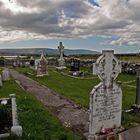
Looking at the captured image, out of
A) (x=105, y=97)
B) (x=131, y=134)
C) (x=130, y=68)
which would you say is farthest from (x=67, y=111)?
(x=130, y=68)

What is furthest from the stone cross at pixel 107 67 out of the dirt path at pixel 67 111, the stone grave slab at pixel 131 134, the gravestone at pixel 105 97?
the dirt path at pixel 67 111

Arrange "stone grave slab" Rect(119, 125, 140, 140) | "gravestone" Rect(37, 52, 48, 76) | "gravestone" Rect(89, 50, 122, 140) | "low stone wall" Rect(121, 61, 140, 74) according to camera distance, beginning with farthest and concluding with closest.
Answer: "gravestone" Rect(37, 52, 48, 76) < "low stone wall" Rect(121, 61, 140, 74) < "gravestone" Rect(89, 50, 122, 140) < "stone grave slab" Rect(119, 125, 140, 140)

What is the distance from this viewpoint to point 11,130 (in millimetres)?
8914

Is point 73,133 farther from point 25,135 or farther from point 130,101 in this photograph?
point 130,101

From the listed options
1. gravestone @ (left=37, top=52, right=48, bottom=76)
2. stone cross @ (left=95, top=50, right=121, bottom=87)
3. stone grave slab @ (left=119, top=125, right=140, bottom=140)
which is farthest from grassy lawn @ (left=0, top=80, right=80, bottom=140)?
gravestone @ (left=37, top=52, right=48, bottom=76)

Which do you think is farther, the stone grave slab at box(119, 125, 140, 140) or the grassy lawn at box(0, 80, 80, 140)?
the grassy lawn at box(0, 80, 80, 140)

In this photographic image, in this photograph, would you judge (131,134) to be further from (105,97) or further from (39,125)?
(39,125)

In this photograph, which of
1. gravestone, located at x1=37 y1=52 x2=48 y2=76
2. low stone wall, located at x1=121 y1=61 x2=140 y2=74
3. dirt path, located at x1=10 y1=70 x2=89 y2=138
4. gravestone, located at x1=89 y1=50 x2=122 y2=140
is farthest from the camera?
gravestone, located at x1=37 y1=52 x2=48 y2=76

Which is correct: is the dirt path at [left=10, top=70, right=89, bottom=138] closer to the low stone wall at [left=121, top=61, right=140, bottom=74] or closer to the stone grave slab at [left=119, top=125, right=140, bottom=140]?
the stone grave slab at [left=119, top=125, right=140, bottom=140]

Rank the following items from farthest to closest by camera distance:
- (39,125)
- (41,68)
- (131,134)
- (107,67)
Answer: (41,68)
(39,125)
(107,67)
(131,134)

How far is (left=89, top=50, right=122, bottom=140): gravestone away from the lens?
29.8 ft

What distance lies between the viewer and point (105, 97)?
931 centimetres

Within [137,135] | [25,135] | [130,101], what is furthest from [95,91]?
[130,101]

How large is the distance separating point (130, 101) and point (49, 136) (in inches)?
265
